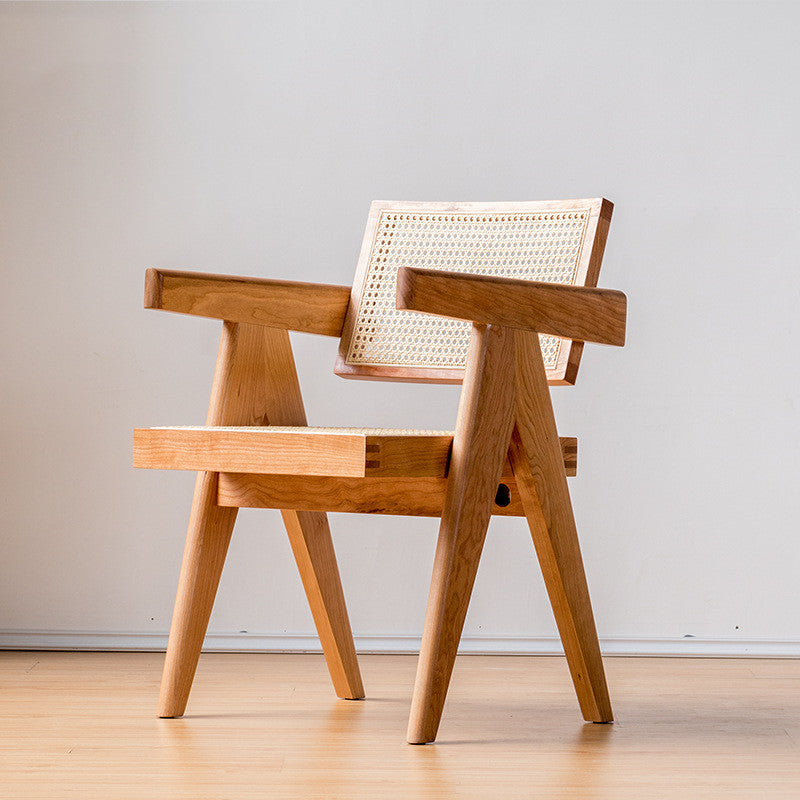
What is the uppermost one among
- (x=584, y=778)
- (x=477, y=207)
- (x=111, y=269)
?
(x=477, y=207)

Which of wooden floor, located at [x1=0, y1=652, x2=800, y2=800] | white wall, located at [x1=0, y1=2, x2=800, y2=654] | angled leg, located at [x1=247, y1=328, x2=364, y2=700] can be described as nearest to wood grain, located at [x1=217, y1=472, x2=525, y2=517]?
angled leg, located at [x1=247, y1=328, x2=364, y2=700]

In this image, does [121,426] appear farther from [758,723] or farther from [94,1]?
[758,723]

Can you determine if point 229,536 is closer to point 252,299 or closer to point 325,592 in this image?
point 325,592

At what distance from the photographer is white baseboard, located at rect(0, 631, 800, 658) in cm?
189

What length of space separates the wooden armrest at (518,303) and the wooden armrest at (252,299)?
1.03ft

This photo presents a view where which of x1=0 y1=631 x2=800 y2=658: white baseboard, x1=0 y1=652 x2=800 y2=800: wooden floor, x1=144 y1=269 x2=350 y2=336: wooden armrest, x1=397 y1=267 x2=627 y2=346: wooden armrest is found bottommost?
x1=0 y1=631 x2=800 y2=658: white baseboard

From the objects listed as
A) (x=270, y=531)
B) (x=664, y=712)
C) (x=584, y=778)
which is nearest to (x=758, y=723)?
(x=664, y=712)

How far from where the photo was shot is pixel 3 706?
4.66 feet

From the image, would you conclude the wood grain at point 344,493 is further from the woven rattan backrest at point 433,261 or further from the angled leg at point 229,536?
the woven rattan backrest at point 433,261

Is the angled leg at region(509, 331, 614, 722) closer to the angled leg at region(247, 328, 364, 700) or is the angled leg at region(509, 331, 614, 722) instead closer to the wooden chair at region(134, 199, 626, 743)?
the wooden chair at region(134, 199, 626, 743)

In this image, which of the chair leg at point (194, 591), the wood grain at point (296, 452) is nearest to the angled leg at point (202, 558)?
the chair leg at point (194, 591)

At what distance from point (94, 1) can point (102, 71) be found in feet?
0.42

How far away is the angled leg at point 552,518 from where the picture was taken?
1238 millimetres

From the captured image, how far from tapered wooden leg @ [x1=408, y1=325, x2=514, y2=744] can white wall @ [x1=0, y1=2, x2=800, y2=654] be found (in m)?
0.72
